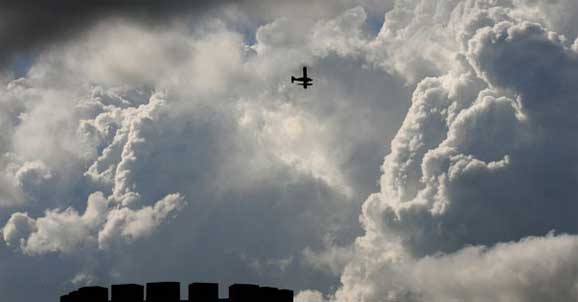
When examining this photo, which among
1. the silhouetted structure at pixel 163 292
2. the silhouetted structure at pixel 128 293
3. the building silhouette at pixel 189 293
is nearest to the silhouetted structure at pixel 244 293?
the building silhouette at pixel 189 293

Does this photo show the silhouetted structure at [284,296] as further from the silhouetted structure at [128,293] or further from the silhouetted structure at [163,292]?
the silhouetted structure at [128,293]

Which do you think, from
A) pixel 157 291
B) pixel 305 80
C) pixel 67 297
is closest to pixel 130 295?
pixel 157 291

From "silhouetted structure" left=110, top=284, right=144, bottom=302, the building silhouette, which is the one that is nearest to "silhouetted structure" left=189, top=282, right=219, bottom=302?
the building silhouette

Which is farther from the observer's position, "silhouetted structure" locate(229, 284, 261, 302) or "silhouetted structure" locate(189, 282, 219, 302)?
"silhouetted structure" locate(189, 282, 219, 302)

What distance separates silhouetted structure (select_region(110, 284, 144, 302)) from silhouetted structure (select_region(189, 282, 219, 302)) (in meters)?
4.78

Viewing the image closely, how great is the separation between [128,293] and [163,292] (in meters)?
3.58

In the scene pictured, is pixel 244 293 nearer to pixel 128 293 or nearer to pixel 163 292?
pixel 163 292

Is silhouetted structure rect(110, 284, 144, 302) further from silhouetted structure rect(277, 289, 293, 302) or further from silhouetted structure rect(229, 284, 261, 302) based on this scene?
silhouetted structure rect(277, 289, 293, 302)

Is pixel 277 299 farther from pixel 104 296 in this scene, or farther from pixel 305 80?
pixel 305 80

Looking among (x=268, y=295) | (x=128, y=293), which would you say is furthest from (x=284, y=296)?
(x=128, y=293)

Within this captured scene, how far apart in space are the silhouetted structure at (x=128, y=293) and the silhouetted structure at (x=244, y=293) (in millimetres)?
8562

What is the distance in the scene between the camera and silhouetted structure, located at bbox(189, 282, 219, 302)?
4035 inches

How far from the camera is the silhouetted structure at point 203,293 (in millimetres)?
102500

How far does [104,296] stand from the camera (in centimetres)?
10488
